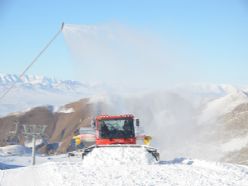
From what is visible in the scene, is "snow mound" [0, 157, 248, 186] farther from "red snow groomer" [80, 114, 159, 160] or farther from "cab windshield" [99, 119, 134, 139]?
"cab windshield" [99, 119, 134, 139]

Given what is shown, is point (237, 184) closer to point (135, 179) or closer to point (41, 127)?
point (135, 179)

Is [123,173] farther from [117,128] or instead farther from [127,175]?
[117,128]

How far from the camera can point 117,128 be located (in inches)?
943

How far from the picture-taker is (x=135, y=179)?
1566 centimetres

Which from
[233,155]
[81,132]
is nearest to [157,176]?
[81,132]

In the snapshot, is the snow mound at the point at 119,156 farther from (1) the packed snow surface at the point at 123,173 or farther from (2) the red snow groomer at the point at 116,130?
(2) the red snow groomer at the point at 116,130

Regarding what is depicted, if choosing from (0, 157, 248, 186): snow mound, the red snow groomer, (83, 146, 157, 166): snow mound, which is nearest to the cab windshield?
the red snow groomer

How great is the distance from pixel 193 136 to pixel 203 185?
176 metres

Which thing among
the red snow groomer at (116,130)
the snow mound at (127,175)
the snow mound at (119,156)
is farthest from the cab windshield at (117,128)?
the snow mound at (127,175)

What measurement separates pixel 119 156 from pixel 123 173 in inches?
130

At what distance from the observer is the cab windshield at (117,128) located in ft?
78.1

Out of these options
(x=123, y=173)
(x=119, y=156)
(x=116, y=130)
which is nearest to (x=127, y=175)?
(x=123, y=173)

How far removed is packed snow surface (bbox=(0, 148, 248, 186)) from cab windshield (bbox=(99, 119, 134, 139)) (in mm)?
2937

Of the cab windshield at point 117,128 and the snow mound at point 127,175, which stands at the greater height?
the cab windshield at point 117,128
